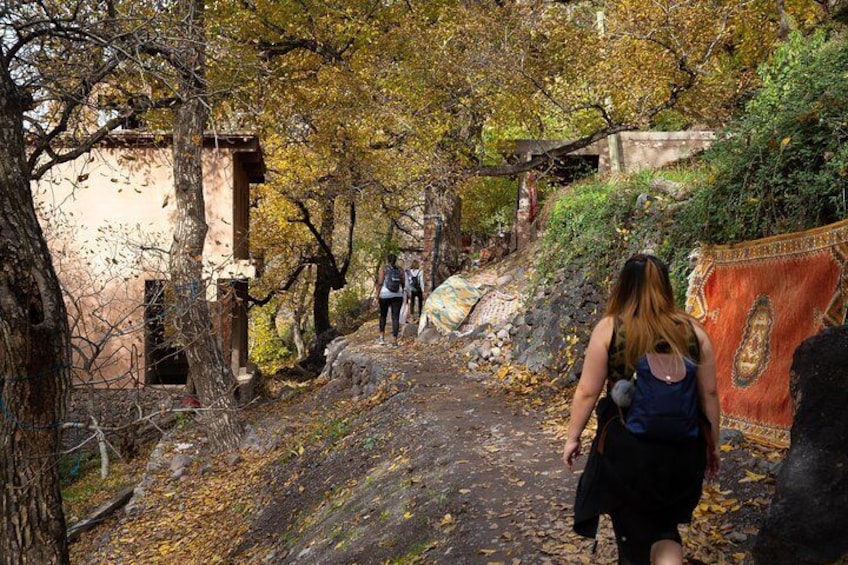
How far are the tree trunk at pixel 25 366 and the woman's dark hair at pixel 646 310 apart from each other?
4.33m

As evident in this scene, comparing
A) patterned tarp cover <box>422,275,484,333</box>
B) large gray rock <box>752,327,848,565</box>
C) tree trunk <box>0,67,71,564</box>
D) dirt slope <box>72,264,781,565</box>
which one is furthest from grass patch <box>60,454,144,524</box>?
large gray rock <box>752,327,848,565</box>

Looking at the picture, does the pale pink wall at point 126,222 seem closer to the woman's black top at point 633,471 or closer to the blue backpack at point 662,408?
the woman's black top at point 633,471

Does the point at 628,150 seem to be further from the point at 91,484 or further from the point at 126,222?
the point at 91,484

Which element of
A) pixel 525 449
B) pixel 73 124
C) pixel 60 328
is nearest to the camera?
pixel 60 328

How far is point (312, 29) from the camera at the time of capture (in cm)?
1655

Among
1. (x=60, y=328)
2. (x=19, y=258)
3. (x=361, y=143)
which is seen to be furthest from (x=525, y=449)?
(x=361, y=143)

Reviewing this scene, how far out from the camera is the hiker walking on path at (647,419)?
111 inches

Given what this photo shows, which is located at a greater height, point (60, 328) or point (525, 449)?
point (60, 328)

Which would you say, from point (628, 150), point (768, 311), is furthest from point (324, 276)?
point (768, 311)

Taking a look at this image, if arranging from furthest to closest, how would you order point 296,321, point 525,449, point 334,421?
point 296,321, point 334,421, point 525,449

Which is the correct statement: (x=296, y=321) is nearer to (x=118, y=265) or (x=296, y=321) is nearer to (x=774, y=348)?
(x=118, y=265)

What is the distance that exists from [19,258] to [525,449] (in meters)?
5.06

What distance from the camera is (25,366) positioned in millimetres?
5105

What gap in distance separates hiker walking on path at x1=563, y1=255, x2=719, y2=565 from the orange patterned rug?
2.60 metres
